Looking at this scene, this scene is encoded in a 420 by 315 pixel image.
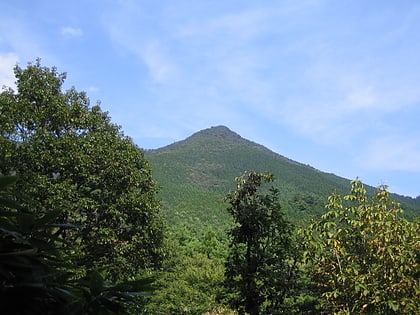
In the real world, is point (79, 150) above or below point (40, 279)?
above

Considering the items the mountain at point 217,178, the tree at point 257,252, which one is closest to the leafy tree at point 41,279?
the tree at point 257,252

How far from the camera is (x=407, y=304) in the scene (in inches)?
181

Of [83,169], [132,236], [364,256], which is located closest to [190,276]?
[132,236]

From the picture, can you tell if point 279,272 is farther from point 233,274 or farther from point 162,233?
point 162,233

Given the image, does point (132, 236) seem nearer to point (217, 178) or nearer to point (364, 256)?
point (364, 256)

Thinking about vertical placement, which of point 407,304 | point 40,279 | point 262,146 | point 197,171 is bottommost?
point 407,304

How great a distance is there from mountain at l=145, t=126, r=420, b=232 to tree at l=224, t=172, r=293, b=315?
16.9 metres

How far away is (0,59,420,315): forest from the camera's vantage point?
1.15 m

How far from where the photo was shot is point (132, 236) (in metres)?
9.86

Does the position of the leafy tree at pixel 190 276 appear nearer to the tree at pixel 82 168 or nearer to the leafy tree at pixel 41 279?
the tree at pixel 82 168

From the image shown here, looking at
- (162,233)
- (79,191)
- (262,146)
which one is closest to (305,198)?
(162,233)

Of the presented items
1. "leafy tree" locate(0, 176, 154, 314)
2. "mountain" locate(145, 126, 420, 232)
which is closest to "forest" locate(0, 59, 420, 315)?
"leafy tree" locate(0, 176, 154, 314)

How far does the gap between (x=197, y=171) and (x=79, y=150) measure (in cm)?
4179

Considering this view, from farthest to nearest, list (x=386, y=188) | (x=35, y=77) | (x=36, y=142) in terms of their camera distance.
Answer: (x=35, y=77)
(x=36, y=142)
(x=386, y=188)
